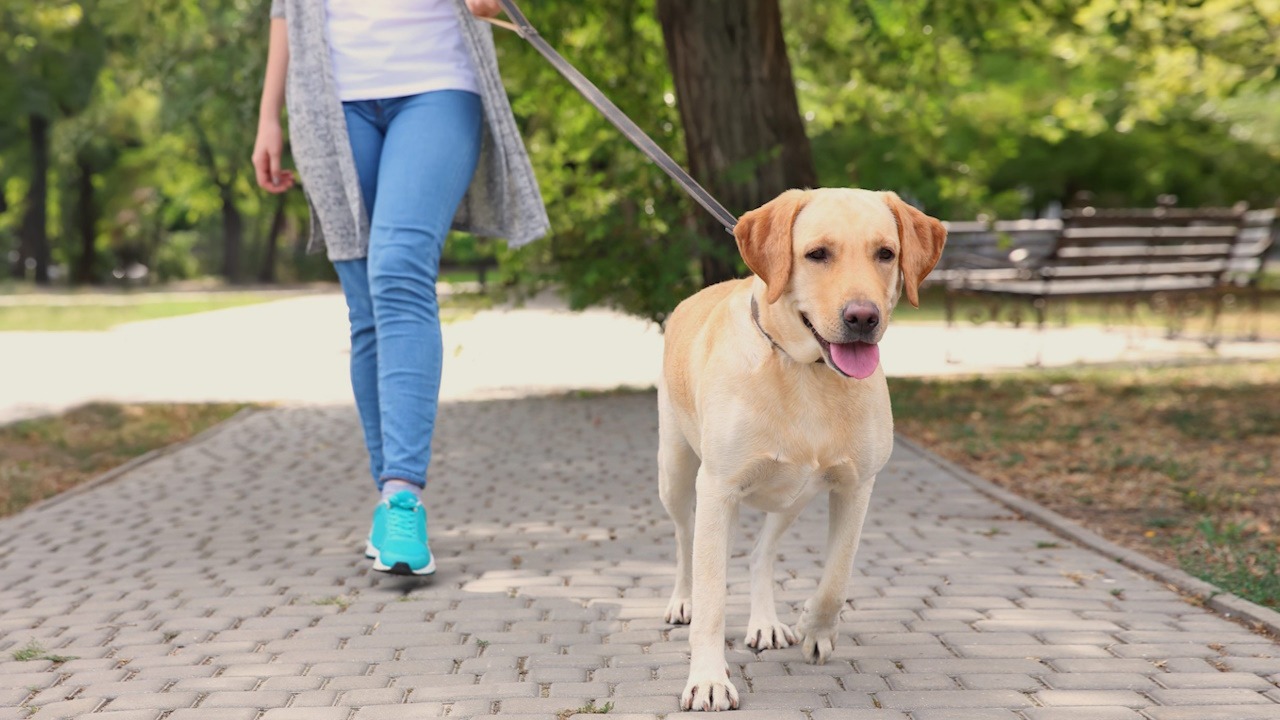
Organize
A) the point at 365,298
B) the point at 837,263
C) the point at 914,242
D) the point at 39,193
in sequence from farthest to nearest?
the point at 39,193 → the point at 365,298 → the point at 914,242 → the point at 837,263

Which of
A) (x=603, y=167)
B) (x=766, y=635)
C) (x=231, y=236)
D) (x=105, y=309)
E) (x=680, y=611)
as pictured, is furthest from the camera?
(x=231, y=236)

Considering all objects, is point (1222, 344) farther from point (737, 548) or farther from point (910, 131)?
point (737, 548)

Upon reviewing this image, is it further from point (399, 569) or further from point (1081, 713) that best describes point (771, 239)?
point (399, 569)

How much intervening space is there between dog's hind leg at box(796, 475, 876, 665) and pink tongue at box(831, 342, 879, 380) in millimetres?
421

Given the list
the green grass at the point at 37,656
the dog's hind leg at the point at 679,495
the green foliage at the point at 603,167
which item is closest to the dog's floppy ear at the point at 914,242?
the dog's hind leg at the point at 679,495

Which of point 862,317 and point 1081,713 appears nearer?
point 862,317

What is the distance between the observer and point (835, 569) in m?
3.71

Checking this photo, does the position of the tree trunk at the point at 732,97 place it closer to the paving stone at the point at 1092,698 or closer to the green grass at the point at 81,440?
the green grass at the point at 81,440

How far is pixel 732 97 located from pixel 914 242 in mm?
7214

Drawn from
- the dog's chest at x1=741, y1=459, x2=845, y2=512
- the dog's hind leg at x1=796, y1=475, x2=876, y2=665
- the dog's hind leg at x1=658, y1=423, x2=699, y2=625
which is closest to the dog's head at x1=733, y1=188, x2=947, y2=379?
the dog's chest at x1=741, y1=459, x2=845, y2=512

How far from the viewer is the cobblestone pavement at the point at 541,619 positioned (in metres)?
3.59

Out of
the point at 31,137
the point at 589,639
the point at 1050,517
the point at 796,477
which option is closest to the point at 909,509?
the point at 1050,517

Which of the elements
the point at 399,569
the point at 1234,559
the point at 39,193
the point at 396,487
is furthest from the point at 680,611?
the point at 39,193

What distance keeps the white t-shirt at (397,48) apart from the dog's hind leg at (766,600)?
205 cm
